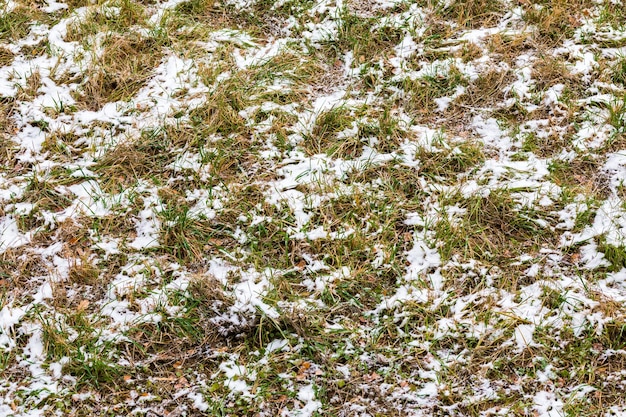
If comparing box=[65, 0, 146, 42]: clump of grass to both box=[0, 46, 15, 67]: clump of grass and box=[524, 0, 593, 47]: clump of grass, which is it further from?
box=[524, 0, 593, 47]: clump of grass

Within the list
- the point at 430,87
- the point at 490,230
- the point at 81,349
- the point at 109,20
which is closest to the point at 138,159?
the point at 81,349

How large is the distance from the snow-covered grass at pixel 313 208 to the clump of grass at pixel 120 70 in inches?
0.7

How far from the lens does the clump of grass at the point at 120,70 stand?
186 inches

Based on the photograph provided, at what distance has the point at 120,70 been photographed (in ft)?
16.0

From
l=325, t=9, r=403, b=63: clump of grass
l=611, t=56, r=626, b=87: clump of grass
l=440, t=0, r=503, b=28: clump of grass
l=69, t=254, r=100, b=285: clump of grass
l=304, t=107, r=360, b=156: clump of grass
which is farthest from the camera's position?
l=440, t=0, r=503, b=28: clump of grass

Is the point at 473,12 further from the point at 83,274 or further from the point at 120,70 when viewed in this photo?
the point at 83,274

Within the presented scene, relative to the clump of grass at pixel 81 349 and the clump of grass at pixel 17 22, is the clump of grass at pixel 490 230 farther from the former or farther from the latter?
the clump of grass at pixel 17 22

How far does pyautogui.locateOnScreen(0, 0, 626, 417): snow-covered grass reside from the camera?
128 inches

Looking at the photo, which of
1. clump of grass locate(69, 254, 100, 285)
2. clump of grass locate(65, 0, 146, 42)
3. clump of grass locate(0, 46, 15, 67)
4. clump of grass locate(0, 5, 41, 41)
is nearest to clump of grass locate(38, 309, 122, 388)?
clump of grass locate(69, 254, 100, 285)

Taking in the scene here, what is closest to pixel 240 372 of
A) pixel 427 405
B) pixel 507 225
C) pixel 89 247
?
pixel 427 405

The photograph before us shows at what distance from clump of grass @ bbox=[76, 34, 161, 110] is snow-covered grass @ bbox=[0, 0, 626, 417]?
0.06 feet

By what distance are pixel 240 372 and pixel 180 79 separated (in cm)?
260

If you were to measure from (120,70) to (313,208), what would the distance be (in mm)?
2129

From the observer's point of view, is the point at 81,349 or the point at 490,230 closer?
the point at 81,349
